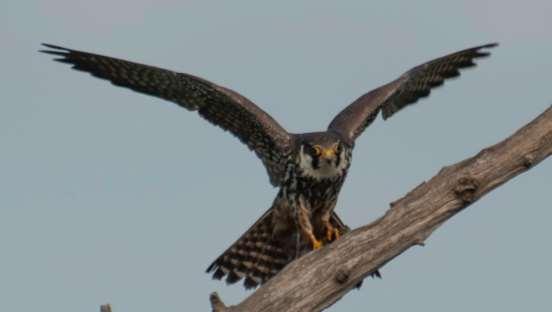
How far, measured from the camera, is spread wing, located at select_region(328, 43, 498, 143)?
10406 mm

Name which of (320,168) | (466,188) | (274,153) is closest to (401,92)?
(274,153)

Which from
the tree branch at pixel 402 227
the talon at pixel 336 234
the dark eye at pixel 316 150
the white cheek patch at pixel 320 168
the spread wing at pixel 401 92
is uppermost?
the spread wing at pixel 401 92

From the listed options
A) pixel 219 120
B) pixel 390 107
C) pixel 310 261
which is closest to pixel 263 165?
pixel 219 120

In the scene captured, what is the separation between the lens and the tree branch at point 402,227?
285 inches

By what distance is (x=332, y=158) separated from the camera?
9.58 meters

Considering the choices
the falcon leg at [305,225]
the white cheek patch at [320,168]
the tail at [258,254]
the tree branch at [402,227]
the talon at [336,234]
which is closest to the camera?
the tree branch at [402,227]

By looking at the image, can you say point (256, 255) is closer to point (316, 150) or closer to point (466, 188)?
point (316, 150)

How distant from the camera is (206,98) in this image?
10.3m

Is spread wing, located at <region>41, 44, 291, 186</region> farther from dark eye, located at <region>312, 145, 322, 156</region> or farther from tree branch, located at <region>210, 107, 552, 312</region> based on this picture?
tree branch, located at <region>210, 107, 552, 312</region>

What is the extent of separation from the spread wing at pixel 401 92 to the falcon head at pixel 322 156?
345mm

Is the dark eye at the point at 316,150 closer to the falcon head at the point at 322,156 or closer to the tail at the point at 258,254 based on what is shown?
the falcon head at the point at 322,156

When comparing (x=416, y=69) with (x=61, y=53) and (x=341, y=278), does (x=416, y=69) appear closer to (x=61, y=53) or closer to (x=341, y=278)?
(x=61, y=53)

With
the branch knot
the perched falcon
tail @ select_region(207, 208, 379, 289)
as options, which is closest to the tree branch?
the branch knot

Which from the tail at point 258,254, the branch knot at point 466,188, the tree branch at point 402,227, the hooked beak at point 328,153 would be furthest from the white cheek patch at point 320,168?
the branch knot at point 466,188
